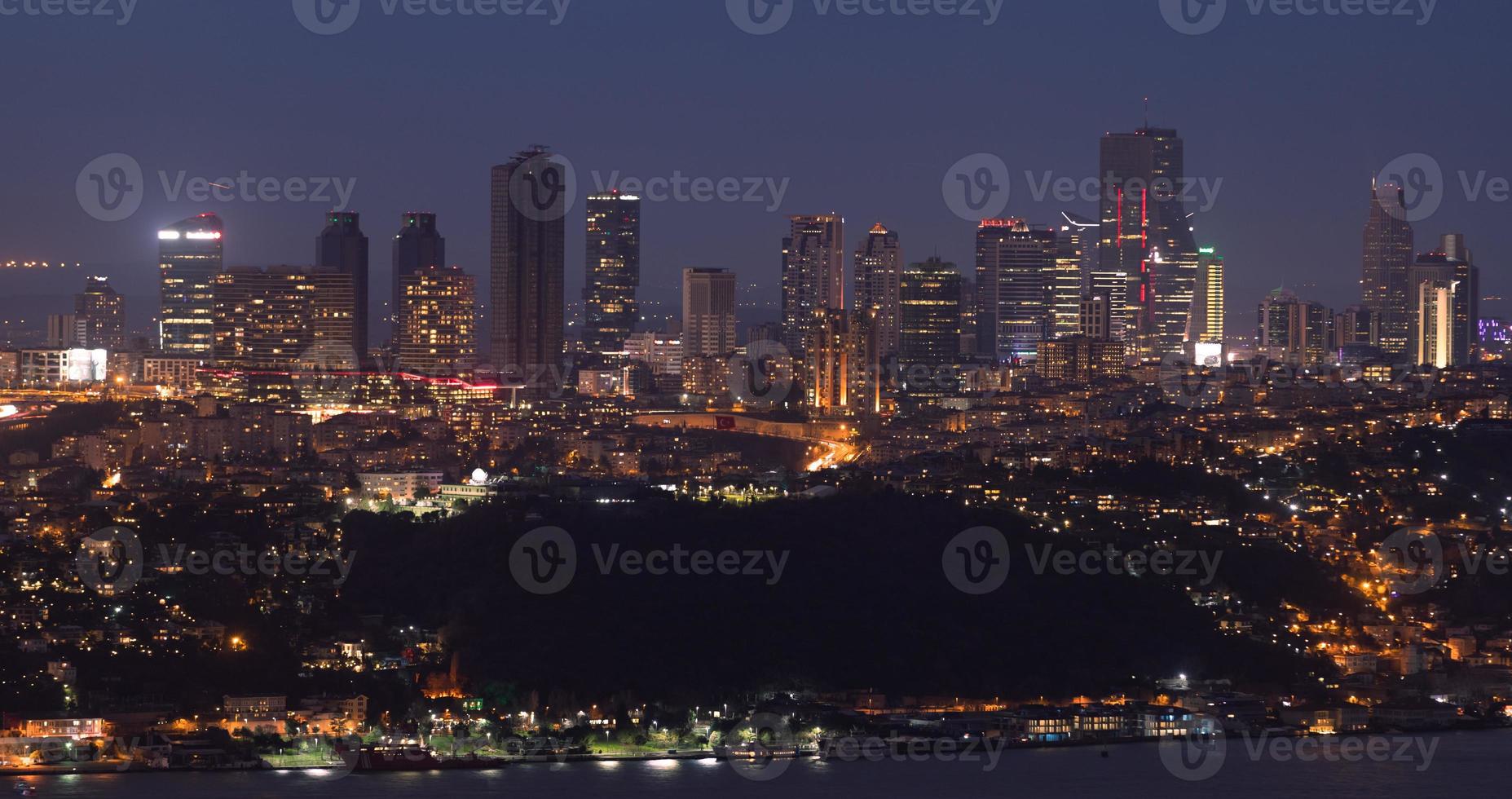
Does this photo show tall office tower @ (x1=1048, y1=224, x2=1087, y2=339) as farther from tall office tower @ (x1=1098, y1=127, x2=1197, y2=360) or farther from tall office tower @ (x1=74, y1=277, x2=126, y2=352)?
tall office tower @ (x1=74, y1=277, x2=126, y2=352)

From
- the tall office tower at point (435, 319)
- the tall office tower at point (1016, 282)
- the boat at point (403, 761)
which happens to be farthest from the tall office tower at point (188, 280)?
the boat at point (403, 761)

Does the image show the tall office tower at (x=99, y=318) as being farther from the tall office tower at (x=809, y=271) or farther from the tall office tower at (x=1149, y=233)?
the tall office tower at (x=1149, y=233)

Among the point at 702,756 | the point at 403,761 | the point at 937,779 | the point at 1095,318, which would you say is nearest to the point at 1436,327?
the point at 1095,318

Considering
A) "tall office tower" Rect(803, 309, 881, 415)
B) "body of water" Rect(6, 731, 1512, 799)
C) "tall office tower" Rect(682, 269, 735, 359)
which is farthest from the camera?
"tall office tower" Rect(682, 269, 735, 359)

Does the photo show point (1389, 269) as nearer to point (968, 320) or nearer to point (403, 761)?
point (968, 320)

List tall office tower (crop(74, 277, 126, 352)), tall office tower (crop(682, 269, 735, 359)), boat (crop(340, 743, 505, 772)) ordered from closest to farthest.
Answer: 1. boat (crop(340, 743, 505, 772))
2. tall office tower (crop(74, 277, 126, 352))
3. tall office tower (crop(682, 269, 735, 359))

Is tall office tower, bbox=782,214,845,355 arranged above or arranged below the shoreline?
above

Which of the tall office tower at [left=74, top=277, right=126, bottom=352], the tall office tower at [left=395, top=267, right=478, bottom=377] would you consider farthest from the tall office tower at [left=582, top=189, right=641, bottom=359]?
the tall office tower at [left=74, top=277, right=126, bottom=352]
